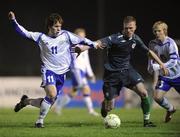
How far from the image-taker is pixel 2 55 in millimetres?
25531

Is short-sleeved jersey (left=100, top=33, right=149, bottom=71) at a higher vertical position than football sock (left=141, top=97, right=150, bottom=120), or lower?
higher

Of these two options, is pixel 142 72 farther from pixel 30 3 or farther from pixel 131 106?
pixel 30 3

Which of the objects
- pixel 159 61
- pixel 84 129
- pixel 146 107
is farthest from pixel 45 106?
pixel 159 61

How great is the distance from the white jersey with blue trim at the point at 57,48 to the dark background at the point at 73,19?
12.3 meters

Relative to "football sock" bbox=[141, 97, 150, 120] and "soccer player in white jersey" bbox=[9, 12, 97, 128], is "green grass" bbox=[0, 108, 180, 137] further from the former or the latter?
"soccer player in white jersey" bbox=[9, 12, 97, 128]

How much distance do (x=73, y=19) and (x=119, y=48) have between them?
13.4 meters

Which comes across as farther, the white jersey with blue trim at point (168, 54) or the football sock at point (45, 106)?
the white jersey with blue trim at point (168, 54)

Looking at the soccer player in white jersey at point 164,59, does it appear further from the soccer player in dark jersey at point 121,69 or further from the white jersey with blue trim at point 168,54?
the soccer player in dark jersey at point 121,69

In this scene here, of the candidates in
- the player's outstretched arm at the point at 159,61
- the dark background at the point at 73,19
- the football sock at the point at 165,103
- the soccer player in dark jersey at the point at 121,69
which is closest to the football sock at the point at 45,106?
the soccer player in dark jersey at the point at 121,69

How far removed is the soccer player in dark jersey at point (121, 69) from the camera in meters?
13.1

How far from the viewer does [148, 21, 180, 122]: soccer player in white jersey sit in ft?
44.4

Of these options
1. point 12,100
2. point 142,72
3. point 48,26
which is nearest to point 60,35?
point 48,26

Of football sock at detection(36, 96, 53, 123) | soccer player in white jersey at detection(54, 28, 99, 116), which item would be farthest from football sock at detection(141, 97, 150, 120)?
soccer player in white jersey at detection(54, 28, 99, 116)

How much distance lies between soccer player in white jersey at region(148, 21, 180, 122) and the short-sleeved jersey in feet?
1.82
